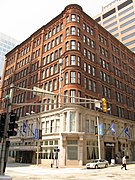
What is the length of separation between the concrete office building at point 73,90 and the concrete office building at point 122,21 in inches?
1223

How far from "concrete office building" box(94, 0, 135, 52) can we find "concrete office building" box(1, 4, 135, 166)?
31.1 meters

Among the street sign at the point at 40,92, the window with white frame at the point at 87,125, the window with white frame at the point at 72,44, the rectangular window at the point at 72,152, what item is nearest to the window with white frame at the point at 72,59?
the window with white frame at the point at 72,44

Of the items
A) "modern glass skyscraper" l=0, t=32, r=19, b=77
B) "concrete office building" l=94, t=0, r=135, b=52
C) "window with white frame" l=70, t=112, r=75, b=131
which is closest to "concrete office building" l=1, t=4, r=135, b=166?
"window with white frame" l=70, t=112, r=75, b=131

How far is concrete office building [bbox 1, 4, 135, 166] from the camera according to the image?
3569cm

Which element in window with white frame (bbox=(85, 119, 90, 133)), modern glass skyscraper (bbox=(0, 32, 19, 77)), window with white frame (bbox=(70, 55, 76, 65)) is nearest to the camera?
window with white frame (bbox=(85, 119, 90, 133))

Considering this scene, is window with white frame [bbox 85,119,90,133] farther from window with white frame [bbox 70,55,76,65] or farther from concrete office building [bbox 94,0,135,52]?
concrete office building [bbox 94,0,135,52]

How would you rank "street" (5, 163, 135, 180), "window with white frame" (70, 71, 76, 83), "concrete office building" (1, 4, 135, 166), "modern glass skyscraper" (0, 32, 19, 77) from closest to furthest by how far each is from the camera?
"street" (5, 163, 135, 180) < "concrete office building" (1, 4, 135, 166) < "window with white frame" (70, 71, 76, 83) < "modern glass skyscraper" (0, 32, 19, 77)

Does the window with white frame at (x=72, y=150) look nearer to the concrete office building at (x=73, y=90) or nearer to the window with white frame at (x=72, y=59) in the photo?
the concrete office building at (x=73, y=90)

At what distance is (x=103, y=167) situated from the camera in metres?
30.5

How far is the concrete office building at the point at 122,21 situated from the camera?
8541 centimetres

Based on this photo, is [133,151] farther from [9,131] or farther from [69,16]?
[9,131]

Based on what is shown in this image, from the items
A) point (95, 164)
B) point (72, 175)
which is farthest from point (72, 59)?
point (72, 175)

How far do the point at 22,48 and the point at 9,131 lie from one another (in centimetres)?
4946

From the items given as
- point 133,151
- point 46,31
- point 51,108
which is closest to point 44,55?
point 46,31
